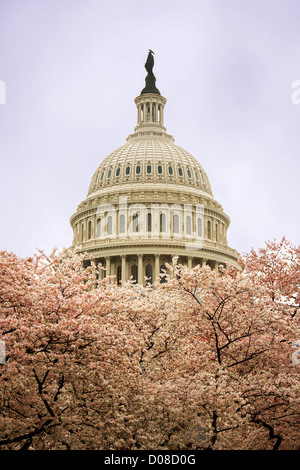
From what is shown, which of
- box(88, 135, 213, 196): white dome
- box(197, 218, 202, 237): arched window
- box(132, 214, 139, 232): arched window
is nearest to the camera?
box(132, 214, 139, 232): arched window

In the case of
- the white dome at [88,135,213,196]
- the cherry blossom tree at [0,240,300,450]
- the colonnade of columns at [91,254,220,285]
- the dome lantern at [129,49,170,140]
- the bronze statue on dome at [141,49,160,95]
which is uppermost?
the bronze statue on dome at [141,49,160,95]

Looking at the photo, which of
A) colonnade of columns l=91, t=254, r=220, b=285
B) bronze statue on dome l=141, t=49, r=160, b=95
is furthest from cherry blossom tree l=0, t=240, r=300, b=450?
bronze statue on dome l=141, t=49, r=160, b=95

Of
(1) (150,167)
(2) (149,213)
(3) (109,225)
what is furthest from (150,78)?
(3) (109,225)

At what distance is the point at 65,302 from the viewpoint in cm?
1847

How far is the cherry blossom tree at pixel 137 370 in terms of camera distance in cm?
1766

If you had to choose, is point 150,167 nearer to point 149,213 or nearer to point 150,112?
point 149,213

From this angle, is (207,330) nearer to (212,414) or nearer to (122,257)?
(212,414)

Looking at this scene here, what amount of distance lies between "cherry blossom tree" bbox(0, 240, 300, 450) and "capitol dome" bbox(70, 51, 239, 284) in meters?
56.6

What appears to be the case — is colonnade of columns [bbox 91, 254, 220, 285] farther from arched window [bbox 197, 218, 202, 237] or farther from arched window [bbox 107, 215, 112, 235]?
arched window [bbox 197, 218, 202, 237]

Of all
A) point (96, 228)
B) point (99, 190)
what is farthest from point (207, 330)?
point (99, 190)

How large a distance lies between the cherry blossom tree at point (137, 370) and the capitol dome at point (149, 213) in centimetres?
5663

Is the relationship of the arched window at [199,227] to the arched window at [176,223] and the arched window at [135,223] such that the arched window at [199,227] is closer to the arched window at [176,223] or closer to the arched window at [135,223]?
the arched window at [176,223]

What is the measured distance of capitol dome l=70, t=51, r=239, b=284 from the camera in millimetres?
80625
